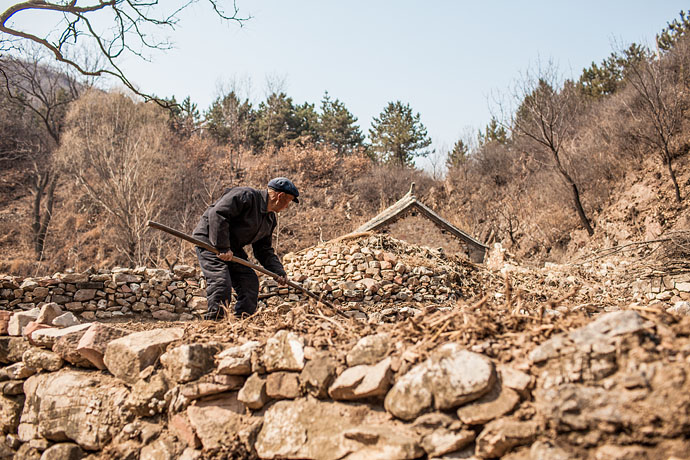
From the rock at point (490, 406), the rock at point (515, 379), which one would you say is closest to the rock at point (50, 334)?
the rock at point (490, 406)

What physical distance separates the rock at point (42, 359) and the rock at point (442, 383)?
2.55 m

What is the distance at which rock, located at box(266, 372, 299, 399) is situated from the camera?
7.22 ft

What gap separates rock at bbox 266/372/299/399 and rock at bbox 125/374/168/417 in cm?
71

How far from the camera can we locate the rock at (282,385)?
7.22ft

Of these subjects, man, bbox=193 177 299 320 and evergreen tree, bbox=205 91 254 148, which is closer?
man, bbox=193 177 299 320

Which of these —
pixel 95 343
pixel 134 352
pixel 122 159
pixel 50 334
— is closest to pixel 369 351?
pixel 134 352

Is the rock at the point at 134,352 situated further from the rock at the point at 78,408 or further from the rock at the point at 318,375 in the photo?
the rock at the point at 318,375

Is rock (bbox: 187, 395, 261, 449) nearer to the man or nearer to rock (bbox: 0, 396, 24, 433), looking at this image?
the man

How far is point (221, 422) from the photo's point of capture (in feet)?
7.52

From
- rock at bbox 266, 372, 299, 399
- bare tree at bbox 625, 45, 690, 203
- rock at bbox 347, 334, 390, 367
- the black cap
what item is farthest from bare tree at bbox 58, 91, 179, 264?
bare tree at bbox 625, 45, 690, 203

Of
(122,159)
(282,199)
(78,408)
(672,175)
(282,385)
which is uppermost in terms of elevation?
(122,159)

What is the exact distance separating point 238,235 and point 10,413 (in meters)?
2.17

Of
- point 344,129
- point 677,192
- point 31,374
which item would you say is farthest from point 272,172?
point 31,374

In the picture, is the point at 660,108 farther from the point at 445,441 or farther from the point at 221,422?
the point at 221,422
